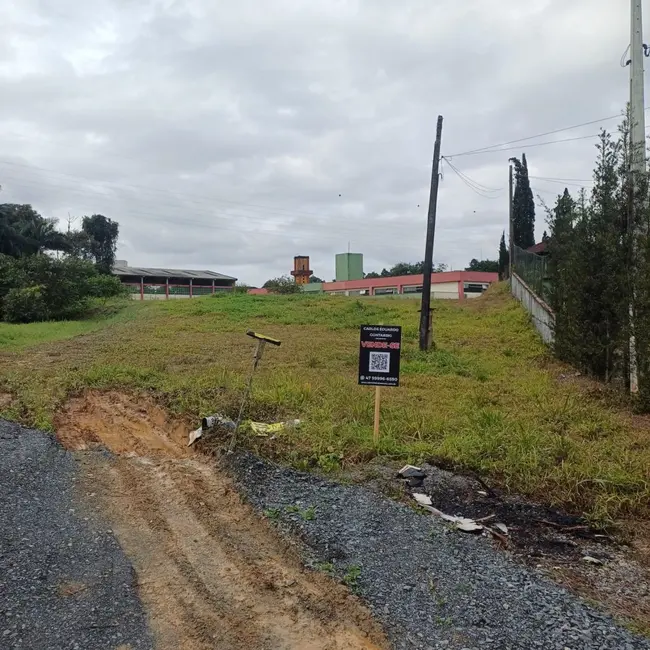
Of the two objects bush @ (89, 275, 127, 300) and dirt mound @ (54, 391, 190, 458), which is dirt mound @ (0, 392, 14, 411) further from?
bush @ (89, 275, 127, 300)

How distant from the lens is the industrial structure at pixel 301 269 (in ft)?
208

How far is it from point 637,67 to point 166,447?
9120 millimetres

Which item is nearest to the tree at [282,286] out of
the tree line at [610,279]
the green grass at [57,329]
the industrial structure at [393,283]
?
the industrial structure at [393,283]

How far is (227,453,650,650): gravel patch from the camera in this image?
3.06m

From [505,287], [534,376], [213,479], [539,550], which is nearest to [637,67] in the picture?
[534,376]

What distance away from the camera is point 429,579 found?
3619 millimetres

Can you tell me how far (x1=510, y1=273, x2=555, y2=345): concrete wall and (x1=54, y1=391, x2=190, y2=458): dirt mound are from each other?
9747 mm

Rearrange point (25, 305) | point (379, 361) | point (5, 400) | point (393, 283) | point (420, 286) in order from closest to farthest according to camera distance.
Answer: point (379, 361), point (5, 400), point (25, 305), point (420, 286), point (393, 283)

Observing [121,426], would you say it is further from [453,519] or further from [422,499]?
[453,519]

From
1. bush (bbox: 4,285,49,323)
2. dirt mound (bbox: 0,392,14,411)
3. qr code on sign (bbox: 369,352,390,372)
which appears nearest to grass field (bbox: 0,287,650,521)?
dirt mound (bbox: 0,392,14,411)

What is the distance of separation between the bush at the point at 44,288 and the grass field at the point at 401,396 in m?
6.68

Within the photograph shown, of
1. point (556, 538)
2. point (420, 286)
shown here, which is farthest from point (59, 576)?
point (420, 286)

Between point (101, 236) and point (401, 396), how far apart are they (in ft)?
167

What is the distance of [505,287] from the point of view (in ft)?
98.2
